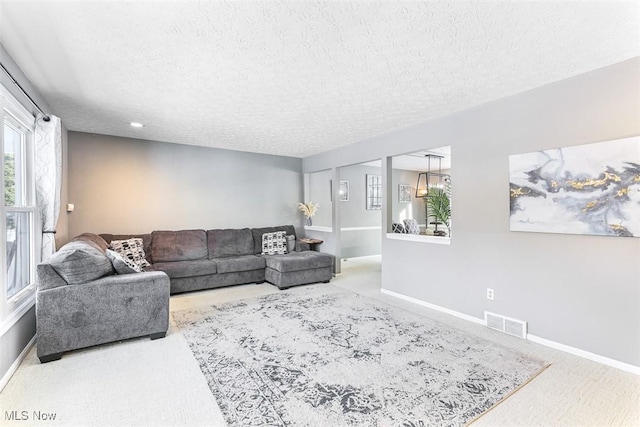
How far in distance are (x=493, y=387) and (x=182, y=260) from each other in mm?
4499

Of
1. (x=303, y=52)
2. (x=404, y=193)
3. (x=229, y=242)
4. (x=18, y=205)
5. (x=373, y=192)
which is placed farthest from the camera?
(x=404, y=193)

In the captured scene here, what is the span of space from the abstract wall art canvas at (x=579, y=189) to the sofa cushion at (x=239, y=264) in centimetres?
372

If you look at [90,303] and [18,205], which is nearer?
[90,303]

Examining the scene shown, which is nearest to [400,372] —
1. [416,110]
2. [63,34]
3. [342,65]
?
[342,65]

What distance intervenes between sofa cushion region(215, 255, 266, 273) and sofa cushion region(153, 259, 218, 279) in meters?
0.12

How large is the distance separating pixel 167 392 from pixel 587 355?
11.1 feet

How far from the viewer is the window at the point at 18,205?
2.51m

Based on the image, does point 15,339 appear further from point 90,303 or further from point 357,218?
point 357,218

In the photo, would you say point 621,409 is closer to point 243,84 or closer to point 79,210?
point 243,84

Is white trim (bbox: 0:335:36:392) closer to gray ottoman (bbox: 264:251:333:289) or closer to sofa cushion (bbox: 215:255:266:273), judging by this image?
sofa cushion (bbox: 215:255:266:273)

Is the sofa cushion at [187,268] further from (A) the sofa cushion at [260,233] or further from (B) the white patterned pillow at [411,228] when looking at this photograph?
(B) the white patterned pillow at [411,228]

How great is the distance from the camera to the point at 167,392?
2.08 metres

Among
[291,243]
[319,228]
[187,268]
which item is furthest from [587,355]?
[187,268]

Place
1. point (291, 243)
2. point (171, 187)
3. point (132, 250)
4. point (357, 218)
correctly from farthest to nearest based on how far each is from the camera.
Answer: point (357, 218) < point (291, 243) < point (171, 187) < point (132, 250)
